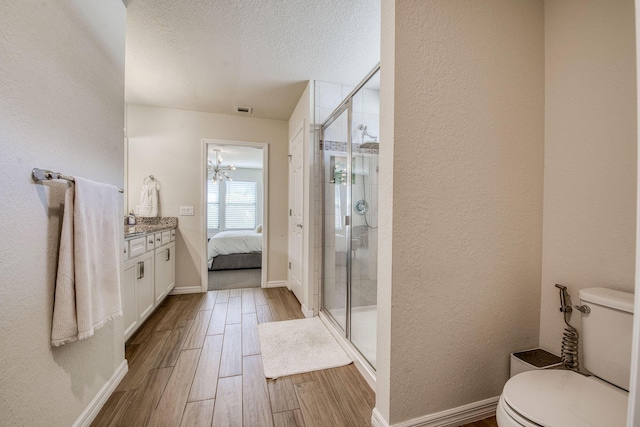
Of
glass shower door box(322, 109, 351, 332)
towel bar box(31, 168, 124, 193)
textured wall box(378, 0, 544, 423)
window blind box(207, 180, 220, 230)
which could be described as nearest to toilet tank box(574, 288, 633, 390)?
textured wall box(378, 0, 544, 423)

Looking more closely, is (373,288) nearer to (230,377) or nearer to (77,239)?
(230,377)

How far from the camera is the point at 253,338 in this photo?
86.0 inches

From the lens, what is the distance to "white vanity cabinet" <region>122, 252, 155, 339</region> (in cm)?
191

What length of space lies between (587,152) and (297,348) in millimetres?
2167

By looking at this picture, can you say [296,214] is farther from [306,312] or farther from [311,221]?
[306,312]

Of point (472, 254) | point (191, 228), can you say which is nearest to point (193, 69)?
point (191, 228)

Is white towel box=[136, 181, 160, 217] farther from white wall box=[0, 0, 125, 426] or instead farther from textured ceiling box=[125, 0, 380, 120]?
white wall box=[0, 0, 125, 426]

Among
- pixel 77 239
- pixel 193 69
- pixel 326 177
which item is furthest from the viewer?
pixel 326 177

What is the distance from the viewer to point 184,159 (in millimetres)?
3354

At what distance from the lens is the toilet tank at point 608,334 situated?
1007 mm

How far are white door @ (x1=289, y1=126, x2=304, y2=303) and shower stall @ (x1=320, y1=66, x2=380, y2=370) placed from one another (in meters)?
→ 0.54

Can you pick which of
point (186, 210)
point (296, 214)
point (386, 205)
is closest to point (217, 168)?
point (186, 210)

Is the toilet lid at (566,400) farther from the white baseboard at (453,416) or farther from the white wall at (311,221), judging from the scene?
the white wall at (311,221)

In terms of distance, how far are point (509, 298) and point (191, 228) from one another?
340 cm
